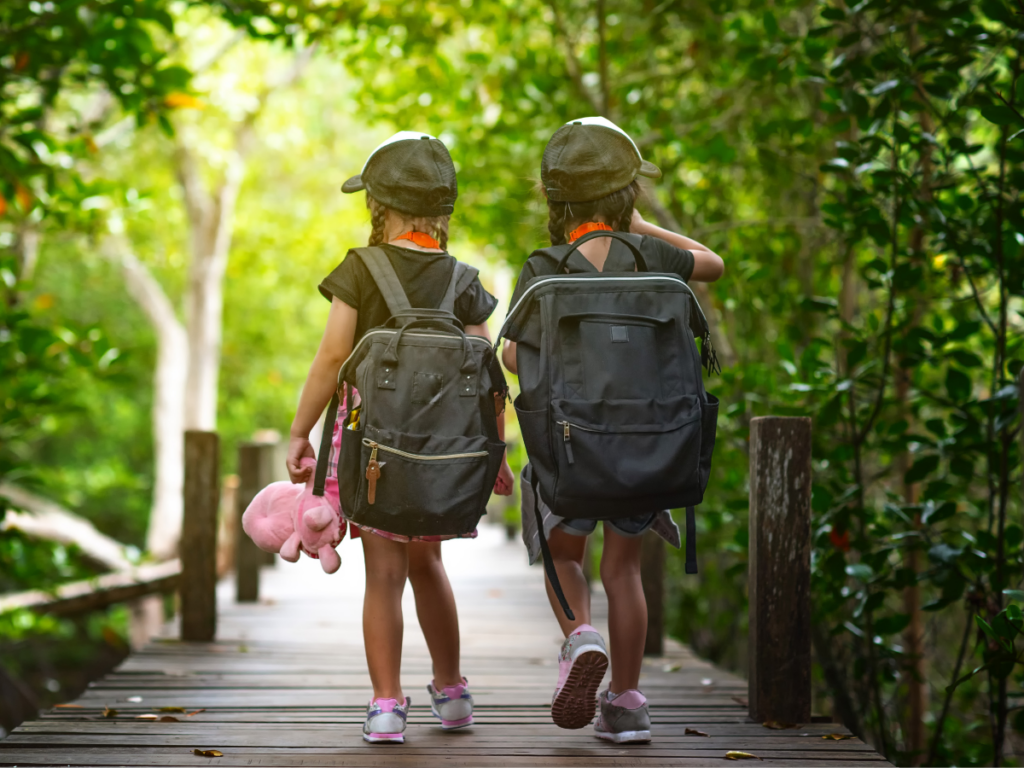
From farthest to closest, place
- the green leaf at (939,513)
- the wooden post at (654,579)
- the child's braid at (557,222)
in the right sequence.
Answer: the wooden post at (654,579) < the green leaf at (939,513) < the child's braid at (557,222)

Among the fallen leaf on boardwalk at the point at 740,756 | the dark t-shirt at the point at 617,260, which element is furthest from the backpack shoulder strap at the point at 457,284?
the fallen leaf on boardwalk at the point at 740,756

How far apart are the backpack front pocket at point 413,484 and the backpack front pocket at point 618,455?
0.87 feet

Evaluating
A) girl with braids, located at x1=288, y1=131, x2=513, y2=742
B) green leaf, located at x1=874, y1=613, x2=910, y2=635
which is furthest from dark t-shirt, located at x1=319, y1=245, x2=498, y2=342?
green leaf, located at x1=874, y1=613, x2=910, y2=635

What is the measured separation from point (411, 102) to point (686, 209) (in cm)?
218

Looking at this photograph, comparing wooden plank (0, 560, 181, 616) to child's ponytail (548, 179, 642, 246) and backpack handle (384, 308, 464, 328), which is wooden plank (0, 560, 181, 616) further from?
child's ponytail (548, 179, 642, 246)

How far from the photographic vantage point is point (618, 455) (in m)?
2.37

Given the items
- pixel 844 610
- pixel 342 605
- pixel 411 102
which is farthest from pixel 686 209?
pixel 342 605

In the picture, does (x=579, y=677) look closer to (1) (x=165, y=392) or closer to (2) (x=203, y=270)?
(2) (x=203, y=270)

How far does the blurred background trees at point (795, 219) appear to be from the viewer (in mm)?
3357

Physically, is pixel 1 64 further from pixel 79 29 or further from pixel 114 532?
pixel 114 532

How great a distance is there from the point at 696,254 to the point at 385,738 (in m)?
1.57

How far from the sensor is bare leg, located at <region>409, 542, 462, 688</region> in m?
2.70

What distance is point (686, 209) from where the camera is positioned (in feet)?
21.8

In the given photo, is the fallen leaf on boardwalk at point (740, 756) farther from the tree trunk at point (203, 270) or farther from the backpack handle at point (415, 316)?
the tree trunk at point (203, 270)
